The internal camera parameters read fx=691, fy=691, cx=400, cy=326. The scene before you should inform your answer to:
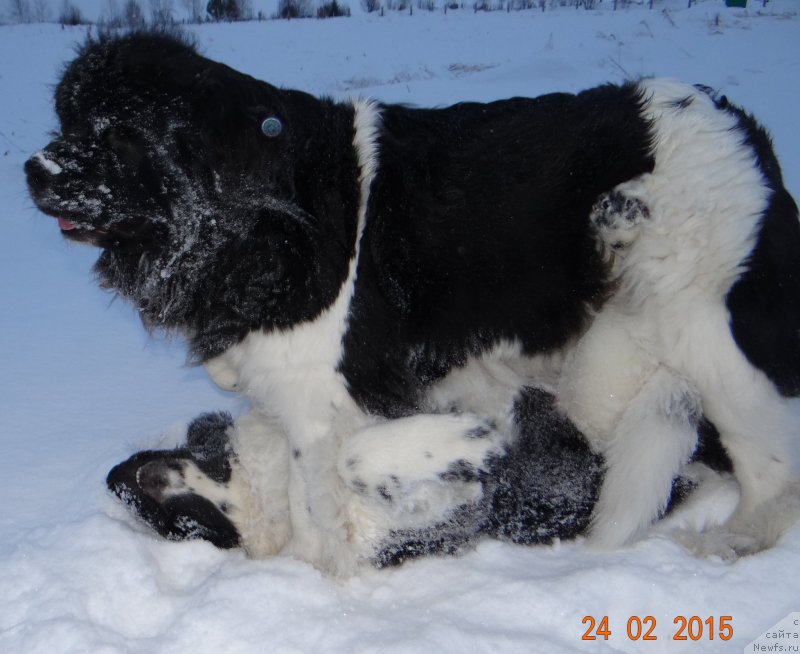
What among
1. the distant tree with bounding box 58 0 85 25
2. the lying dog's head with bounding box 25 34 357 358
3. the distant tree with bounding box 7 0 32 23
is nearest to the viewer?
the lying dog's head with bounding box 25 34 357 358

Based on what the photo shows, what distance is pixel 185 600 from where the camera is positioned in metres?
2.10

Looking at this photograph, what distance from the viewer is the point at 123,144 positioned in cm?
212

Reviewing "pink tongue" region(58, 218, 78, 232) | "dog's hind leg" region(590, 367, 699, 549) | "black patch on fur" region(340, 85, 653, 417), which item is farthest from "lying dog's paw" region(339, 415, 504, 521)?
"pink tongue" region(58, 218, 78, 232)

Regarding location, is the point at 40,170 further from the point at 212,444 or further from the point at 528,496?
the point at 528,496

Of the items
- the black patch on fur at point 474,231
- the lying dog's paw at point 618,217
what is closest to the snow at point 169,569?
the black patch on fur at point 474,231

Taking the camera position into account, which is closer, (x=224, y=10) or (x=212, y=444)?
(x=212, y=444)

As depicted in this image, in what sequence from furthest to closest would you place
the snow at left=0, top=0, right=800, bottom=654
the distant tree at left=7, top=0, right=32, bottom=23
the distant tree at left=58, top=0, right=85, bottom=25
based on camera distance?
the distant tree at left=7, top=0, right=32, bottom=23
the distant tree at left=58, top=0, right=85, bottom=25
the snow at left=0, top=0, right=800, bottom=654

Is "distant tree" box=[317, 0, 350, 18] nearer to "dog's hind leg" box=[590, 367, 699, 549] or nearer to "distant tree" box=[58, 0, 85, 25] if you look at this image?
"distant tree" box=[58, 0, 85, 25]

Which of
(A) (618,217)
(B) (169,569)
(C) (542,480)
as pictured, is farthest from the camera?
(C) (542,480)

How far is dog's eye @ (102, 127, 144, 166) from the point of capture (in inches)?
83.2

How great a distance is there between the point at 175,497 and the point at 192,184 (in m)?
1.09

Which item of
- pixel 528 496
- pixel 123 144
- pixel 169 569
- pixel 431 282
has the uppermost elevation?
pixel 123 144

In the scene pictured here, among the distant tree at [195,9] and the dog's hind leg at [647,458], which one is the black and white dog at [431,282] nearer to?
the dog's hind leg at [647,458]

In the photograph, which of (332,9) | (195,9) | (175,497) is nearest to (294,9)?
(332,9)
